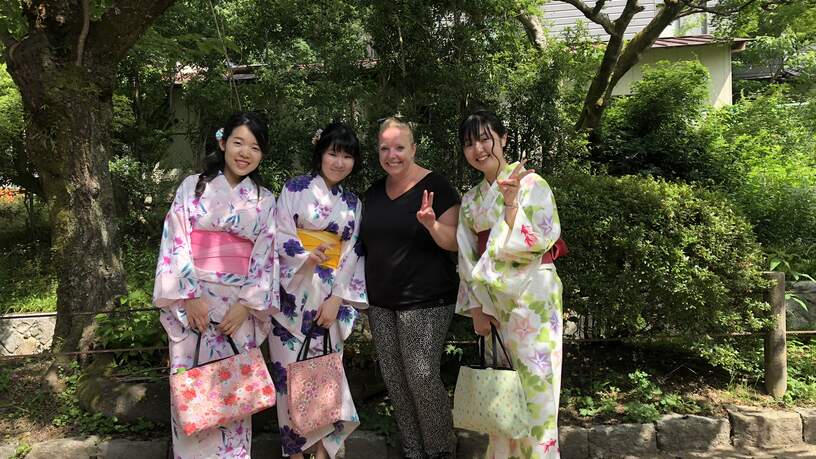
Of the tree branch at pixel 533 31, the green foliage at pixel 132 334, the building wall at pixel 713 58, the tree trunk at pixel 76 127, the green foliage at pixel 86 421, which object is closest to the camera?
the green foliage at pixel 86 421

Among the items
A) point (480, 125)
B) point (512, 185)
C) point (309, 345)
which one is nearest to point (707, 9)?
point (480, 125)

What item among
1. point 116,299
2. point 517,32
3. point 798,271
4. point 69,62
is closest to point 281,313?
point 116,299

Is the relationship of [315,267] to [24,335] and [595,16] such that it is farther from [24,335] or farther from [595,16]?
[24,335]

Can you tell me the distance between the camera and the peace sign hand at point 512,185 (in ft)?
9.46

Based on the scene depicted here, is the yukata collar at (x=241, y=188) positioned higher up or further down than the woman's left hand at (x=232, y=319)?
higher up

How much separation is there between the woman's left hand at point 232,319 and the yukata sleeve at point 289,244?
0.95 ft

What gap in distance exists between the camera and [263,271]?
3.22m

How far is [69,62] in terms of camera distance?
441 cm

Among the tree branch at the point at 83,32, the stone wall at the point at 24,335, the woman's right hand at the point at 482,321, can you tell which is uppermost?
the tree branch at the point at 83,32

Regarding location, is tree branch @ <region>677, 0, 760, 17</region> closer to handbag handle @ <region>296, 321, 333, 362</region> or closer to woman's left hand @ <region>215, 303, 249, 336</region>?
handbag handle @ <region>296, 321, 333, 362</region>

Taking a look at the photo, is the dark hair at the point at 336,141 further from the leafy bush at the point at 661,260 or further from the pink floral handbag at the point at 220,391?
the leafy bush at the point at 661,260

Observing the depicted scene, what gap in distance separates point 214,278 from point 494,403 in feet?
5.43

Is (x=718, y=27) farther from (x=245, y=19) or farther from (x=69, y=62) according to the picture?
Result: (x=69, y=62)

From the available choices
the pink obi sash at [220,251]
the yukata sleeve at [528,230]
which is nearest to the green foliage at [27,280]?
the pink obi sash at [220,251]
